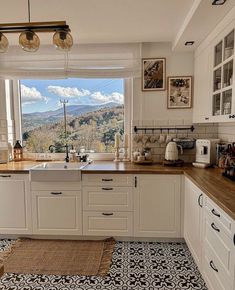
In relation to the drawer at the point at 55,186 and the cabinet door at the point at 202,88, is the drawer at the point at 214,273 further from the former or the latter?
the drawer at the point at 55,186

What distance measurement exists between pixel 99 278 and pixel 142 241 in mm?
757

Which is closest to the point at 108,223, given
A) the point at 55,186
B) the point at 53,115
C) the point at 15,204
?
the point at 55,186

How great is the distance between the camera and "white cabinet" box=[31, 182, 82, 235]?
262 cm

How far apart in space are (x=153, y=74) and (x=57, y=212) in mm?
2020

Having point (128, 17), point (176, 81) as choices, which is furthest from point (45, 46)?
point (176, 81)

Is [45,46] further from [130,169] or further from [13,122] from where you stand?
[130,169]

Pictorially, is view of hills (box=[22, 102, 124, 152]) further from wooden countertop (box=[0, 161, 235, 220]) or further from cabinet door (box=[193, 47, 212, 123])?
cabinet door (box=[193, 47, 212, 123])

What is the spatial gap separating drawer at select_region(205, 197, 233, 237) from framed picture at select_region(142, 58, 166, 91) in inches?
68.2

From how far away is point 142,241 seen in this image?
2672mm

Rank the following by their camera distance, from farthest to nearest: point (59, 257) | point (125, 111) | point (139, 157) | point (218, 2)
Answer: point (125, 111), point (139, 157), point (59, 257), point (218, 2)

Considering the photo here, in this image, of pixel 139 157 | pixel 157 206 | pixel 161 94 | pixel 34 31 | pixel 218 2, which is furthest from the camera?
pixel 161 94

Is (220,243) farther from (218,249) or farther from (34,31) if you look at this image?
(34,31)

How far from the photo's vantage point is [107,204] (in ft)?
8.57

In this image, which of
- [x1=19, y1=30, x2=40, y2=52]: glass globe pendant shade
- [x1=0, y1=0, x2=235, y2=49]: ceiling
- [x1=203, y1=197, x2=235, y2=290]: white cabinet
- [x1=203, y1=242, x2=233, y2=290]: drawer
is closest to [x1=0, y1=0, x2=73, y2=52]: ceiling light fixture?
[x1=19, y1=30, x2=40, y2=52]: glass globe pendant shade
